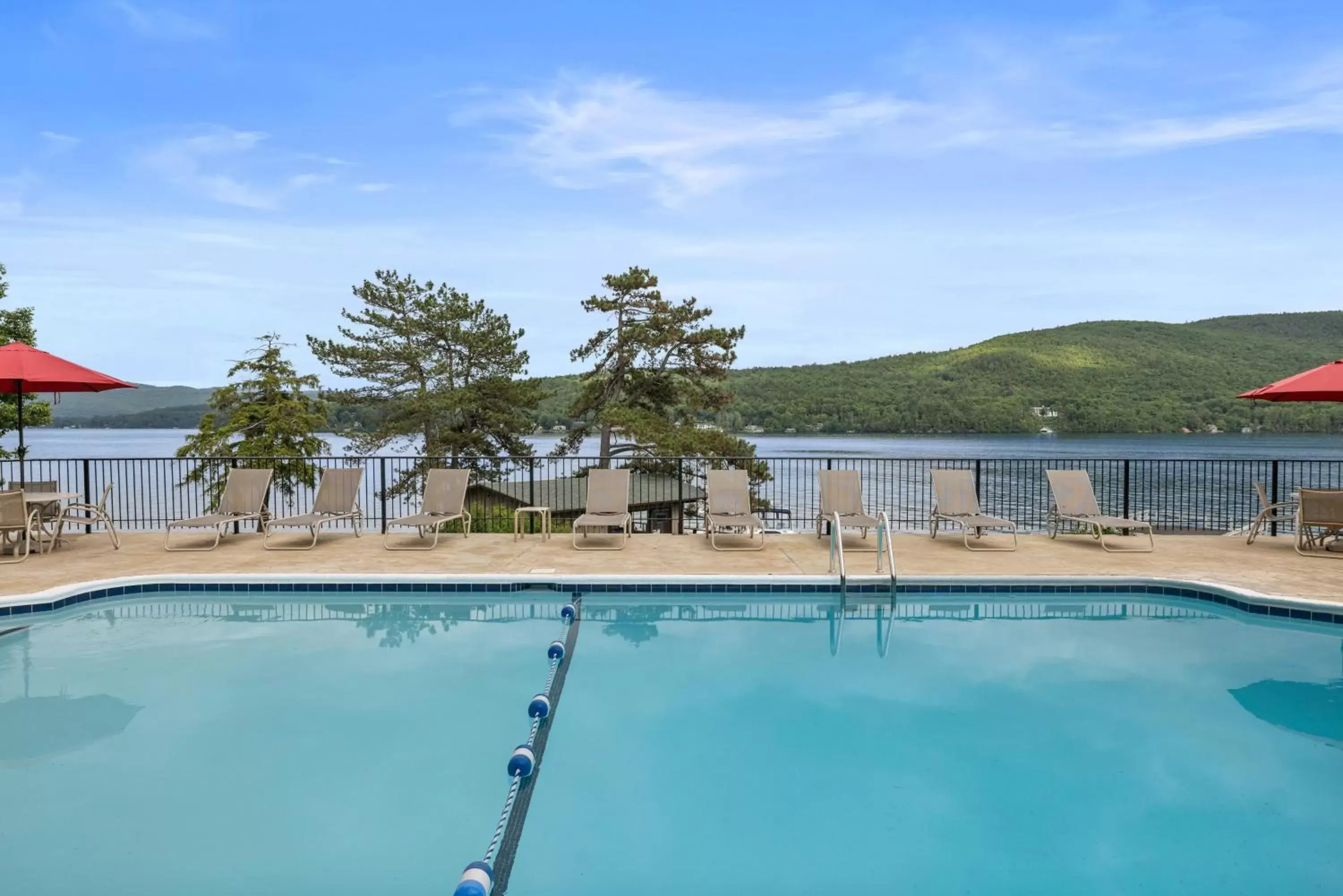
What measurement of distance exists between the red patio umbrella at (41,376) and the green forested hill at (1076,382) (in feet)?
69.4

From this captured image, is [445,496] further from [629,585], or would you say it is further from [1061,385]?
[1061,385]

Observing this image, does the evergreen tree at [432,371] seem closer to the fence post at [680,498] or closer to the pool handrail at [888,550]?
the fence post at [680,498]

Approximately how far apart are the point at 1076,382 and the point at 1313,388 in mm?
33604

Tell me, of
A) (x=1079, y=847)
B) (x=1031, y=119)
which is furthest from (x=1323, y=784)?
(x=1031, y=119)

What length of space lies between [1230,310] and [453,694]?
57340 millimetres

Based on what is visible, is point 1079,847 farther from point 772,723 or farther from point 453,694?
point 453,694

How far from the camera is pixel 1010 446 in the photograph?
207 ft

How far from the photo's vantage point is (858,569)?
709 centimetres

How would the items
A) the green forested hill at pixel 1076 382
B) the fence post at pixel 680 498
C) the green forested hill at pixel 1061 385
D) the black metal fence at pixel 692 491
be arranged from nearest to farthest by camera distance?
the fence post at pixel 680 498
the black metal fence at pixel 692 491
the green forested hill at pixel 1061 385
the green forested hill at pixel 1076 382

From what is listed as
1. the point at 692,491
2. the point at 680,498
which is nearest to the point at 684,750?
the point at 680,498

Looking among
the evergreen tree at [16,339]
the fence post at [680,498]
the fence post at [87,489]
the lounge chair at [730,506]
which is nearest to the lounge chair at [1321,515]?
the lounge chair at [730,506]

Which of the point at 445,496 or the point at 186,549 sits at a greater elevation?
the point at 445,496

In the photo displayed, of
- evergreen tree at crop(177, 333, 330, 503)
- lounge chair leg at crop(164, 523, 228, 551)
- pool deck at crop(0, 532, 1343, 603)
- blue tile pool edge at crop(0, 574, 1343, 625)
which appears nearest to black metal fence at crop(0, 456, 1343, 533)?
evergreen tree at crop(177, 333, 330, 503)

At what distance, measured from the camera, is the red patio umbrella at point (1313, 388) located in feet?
25.1
